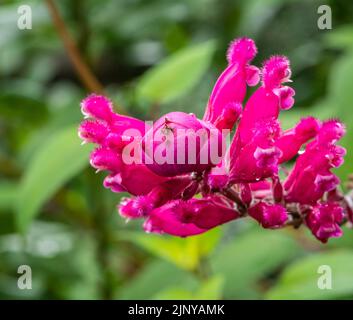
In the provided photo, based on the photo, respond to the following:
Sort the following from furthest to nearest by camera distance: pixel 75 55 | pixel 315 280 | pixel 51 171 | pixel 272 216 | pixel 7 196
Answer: pixel 7 196
pixel 75 55
pixel 51 171
pixel 315 280
pixel 272 216

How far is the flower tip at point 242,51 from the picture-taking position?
133cm

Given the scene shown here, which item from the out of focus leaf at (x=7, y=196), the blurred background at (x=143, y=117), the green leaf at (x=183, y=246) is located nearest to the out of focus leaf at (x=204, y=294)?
the blurred background at (x=143, y=117)

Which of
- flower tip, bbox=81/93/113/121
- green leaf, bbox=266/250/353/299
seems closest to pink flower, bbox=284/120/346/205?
flower tip, bbox=81/93/113/121

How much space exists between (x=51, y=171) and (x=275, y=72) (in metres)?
0.93

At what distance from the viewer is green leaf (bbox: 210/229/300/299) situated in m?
2.10

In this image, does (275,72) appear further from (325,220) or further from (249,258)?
(249,258)

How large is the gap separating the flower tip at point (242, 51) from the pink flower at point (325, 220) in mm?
298

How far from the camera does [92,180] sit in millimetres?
2602

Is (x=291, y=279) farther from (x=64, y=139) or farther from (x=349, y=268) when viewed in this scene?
(x=64, y=139)

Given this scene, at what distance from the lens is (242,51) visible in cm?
133

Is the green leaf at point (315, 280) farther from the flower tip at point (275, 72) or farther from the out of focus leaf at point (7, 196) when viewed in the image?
the out of focus leaf at point (7, 196)

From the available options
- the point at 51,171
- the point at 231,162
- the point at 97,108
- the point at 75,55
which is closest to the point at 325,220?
the point at 231,162

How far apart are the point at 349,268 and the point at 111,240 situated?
3.53 ft

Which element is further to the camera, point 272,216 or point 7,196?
point 7,196
